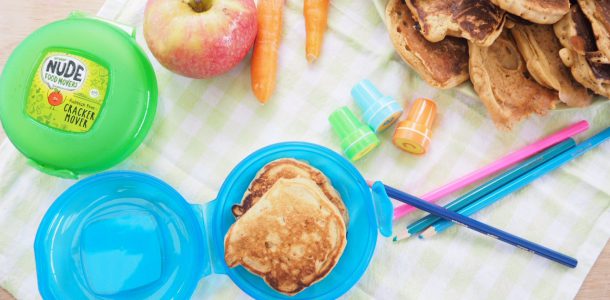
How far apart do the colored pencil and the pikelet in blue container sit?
0.16 m

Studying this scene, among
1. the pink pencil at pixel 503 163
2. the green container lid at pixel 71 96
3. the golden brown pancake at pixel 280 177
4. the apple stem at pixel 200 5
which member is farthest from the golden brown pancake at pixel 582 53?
the green container lid at pixel 71 96

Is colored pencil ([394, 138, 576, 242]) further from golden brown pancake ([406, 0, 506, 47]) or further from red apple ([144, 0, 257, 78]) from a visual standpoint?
red apple ([144, 0, 257, 78])

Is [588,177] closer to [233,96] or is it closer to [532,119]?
[532,119]

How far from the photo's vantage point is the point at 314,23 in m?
0.83

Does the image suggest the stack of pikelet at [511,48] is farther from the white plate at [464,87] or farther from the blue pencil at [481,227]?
the blue pencil at [481,227]

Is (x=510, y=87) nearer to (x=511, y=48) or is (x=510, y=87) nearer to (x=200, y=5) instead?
(x=511, y=48)

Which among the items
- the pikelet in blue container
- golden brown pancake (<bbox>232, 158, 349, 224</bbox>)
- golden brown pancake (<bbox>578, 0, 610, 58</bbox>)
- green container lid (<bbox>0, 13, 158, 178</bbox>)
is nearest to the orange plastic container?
the pikelet in blue container

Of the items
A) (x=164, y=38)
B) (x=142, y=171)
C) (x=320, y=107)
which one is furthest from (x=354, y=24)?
(x=142, y=171)

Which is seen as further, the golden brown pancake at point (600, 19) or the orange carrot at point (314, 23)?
the orange carrot at point (314, 23)

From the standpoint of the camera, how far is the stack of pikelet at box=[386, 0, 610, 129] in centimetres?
70

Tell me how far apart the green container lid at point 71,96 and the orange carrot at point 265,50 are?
0.17 metres

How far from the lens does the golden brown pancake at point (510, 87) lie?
769mm

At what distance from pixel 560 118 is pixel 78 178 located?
76 cm

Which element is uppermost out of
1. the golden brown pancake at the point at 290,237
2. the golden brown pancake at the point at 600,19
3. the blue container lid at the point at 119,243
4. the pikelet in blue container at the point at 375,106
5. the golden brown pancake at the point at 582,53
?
the golden brown pancake at the point at 600,19
